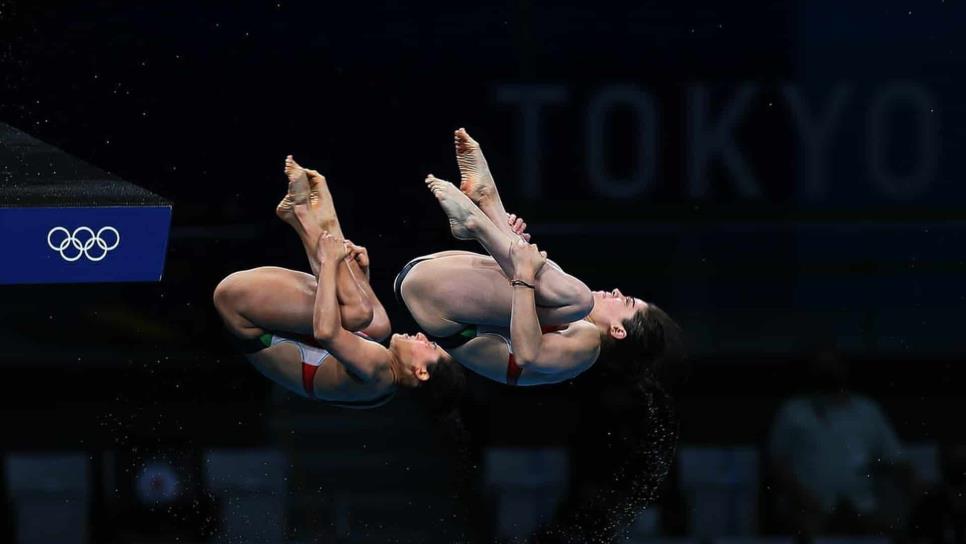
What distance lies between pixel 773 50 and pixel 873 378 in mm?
1633

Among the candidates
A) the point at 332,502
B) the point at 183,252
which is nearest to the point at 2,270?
the point at 183,252

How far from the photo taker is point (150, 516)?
284 inches

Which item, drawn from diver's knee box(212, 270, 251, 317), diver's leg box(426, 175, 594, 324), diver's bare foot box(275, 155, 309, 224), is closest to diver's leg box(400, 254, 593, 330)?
diver's leg box(426, 175, 594, 324)

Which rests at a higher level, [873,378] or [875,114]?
[875,114]

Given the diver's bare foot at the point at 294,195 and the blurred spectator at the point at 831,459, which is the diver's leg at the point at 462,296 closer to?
the diver's bare foot at the point at 294,195

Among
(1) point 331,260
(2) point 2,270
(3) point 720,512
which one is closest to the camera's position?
(1) point 331,260

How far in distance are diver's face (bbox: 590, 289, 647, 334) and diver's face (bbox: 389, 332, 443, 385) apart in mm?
711

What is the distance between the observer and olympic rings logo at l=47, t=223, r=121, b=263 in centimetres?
682

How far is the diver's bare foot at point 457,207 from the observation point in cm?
606

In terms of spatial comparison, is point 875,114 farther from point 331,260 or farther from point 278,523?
point 278,523

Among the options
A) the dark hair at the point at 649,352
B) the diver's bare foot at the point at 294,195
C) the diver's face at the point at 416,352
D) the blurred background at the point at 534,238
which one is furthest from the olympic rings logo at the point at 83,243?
the dark hair at the point at 649,352

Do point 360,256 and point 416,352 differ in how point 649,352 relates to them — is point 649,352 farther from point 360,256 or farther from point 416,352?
point 360,256

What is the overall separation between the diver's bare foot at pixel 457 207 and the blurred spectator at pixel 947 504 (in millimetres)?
2833

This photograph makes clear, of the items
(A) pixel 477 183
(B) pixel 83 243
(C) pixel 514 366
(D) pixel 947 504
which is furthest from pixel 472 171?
(D) pixel 947 504
